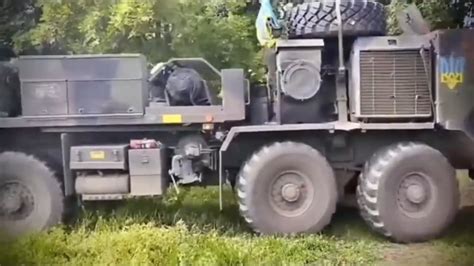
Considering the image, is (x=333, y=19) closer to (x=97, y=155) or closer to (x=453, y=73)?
(x=453, y=73)

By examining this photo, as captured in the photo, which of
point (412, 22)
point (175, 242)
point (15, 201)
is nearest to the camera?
point (175, 242)

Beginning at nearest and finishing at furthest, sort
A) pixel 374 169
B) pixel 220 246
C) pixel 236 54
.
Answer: pixel 220 246, pixel 236 54, pixel 374 169

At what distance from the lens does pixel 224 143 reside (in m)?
2.56

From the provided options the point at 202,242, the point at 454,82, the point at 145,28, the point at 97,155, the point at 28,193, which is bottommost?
the point at 202,242

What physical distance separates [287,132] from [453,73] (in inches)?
19.0

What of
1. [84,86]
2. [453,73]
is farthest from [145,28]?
[453,73]

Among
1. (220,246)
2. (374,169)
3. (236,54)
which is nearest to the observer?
(220,246)

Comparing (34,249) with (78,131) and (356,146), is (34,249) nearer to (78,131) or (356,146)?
(78,131)

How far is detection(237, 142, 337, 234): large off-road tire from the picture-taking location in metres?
2.53

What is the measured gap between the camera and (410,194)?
2531 millimetres

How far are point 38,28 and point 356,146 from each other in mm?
950

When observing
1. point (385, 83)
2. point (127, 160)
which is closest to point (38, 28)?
point (127, 160)

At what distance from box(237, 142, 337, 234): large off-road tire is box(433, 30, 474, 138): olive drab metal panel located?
1.22 feet

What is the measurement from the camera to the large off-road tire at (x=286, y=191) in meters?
2.53
